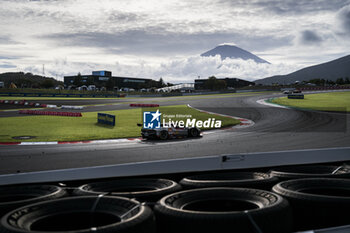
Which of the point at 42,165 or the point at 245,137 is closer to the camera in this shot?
the point at 42,165

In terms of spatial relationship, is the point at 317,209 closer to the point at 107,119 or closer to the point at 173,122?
the point at 173,122

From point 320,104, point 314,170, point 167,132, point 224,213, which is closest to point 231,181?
point 224,213

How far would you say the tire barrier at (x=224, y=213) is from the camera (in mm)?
2715

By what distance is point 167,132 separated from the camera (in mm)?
20906

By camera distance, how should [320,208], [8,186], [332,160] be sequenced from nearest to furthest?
[320,208] → [8,186] → [332,160]

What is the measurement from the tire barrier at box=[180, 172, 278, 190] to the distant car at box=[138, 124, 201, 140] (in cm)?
1574

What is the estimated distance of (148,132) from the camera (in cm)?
2042

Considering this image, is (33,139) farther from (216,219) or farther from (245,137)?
(216,219)

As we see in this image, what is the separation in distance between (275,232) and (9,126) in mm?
28325

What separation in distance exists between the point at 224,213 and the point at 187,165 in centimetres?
201

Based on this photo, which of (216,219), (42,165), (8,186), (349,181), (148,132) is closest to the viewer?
(216,219)

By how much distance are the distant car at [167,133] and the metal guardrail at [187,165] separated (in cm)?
1527

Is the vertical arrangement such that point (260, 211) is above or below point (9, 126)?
above

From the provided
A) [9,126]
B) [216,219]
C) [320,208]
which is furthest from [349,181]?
[9,126]
